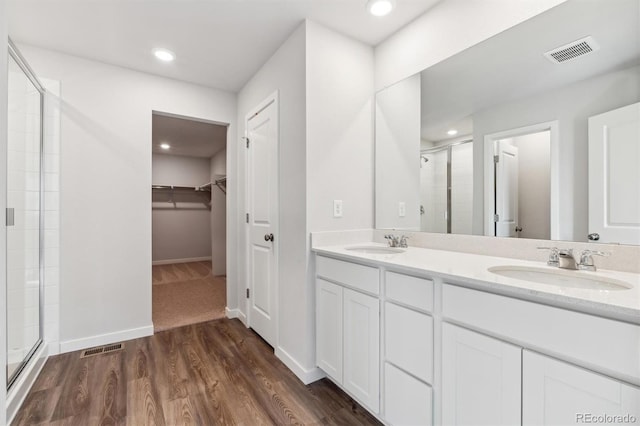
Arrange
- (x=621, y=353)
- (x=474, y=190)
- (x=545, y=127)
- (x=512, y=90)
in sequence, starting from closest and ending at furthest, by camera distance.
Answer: (x=621, y=353), (x=545, y=127), (x=512, y=90), (x=474, y=190)

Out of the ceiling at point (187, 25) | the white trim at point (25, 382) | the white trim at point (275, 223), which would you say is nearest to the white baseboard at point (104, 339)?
the white trim at point (25, 382)

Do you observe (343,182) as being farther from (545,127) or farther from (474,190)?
(545,127)

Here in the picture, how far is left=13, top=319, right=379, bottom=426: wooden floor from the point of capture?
5.11ft

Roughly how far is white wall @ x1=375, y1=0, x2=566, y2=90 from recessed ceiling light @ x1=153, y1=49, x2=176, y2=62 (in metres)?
1.68

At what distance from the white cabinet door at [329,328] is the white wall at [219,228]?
368cm

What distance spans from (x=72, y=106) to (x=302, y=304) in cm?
248

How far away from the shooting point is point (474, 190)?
1717mm

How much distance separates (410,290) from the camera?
1291mm

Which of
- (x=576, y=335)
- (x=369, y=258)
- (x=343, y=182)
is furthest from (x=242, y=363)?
(x=576, y=335)

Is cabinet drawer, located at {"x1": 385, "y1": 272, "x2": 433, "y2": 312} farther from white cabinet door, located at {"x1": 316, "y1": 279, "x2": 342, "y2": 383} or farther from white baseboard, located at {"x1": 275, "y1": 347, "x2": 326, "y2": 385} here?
white baseboard, located at {"x1": 275, "y1": 347, "x2": 326, "y2": 385}

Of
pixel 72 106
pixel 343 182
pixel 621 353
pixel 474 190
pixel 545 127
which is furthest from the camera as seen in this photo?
pixel 72 106

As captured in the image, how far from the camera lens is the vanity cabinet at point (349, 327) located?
4.85 feet

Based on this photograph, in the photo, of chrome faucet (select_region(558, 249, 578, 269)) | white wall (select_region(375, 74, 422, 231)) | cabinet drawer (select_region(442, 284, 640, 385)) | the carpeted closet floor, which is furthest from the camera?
the carpeted closet floor

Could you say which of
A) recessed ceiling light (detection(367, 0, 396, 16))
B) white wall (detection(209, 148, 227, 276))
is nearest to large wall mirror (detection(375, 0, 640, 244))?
recessed ceiling light (detection(367, 0, 396, 16))
